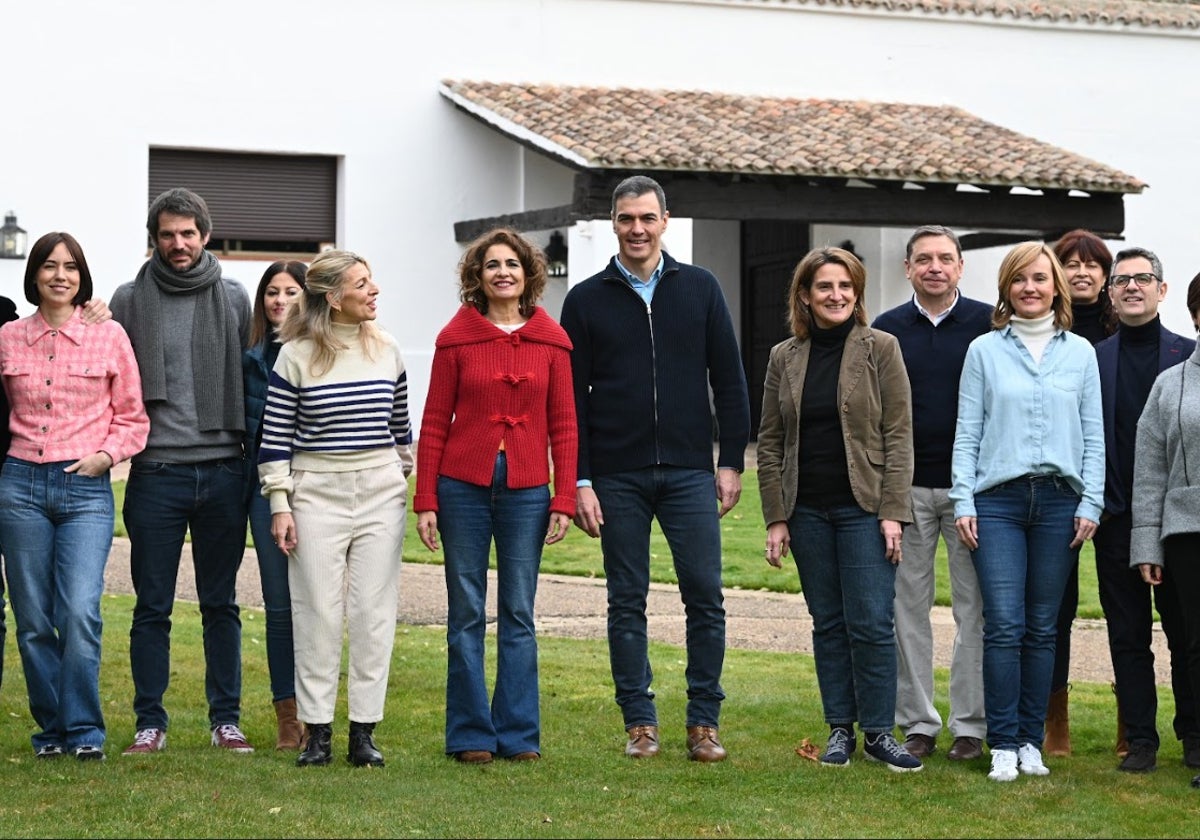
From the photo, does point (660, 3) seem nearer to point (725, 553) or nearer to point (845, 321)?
point (725, 553)

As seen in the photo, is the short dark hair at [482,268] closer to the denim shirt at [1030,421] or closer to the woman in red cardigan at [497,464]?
the woman in red cardigan at [497,464]

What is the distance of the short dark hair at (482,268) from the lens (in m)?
6.38

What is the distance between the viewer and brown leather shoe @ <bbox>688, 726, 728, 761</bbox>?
21.4 feet

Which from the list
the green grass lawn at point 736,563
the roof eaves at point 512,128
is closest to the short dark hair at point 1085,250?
the green grass lawn at point 736,563

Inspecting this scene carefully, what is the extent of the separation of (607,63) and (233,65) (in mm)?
4580

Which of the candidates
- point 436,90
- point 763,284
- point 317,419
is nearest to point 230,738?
point 317,419

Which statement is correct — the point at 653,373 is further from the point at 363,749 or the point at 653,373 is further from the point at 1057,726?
the point at 1057,726

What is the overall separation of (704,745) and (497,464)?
1254 millimetres

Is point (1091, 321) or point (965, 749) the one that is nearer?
point (965, 749)

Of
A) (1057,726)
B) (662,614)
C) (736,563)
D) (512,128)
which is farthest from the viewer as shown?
(512,128)

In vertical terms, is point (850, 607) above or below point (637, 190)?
below

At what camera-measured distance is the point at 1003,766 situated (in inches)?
245

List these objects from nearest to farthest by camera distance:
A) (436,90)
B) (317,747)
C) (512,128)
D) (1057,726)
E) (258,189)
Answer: (317,747), (1057,726), (512,128), (258,189), (436,90)

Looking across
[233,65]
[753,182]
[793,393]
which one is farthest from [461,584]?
[233,65]
